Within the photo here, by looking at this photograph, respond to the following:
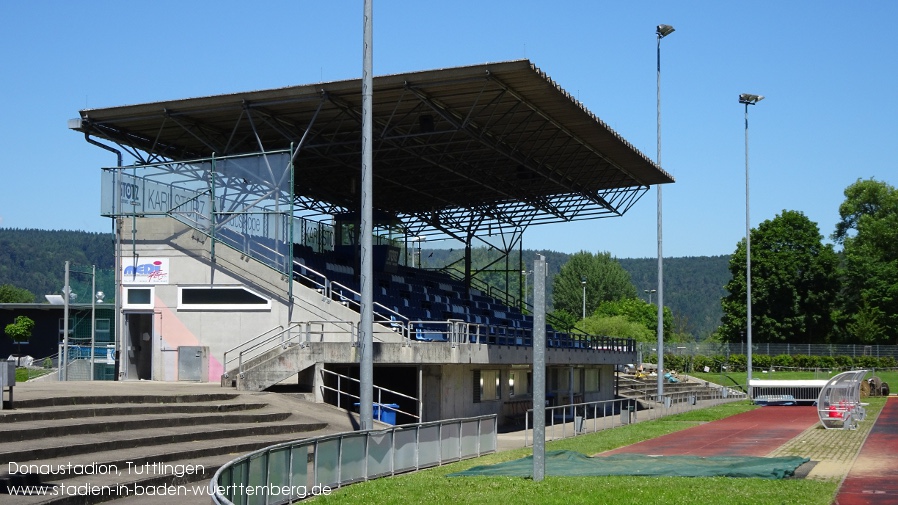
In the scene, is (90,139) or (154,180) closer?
(154,180)

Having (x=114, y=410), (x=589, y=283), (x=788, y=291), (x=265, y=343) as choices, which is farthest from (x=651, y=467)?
(x=589, y=283)

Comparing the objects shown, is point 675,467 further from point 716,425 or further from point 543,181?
point 543,181

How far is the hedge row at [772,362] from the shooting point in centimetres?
7900

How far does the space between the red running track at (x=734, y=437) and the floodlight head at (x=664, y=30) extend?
690 inches

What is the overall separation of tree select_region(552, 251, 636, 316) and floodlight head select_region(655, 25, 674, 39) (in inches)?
3849

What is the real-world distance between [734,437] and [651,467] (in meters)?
11.5

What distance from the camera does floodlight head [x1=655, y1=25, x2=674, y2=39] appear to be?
4669 centimetres

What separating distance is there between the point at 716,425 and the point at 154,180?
20.9 meters

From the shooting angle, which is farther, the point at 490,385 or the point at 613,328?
the point at 613,328

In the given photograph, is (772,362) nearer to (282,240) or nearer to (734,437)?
(734,437)

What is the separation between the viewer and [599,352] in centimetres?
4769

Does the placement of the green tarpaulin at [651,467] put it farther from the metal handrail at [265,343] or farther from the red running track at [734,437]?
the metal handrail at [265,343]

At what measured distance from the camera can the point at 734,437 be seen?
30.2 m

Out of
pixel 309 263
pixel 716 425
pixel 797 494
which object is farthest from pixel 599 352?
pixel 797 494
